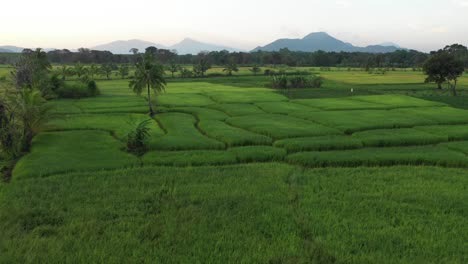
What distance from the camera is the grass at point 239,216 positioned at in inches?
396

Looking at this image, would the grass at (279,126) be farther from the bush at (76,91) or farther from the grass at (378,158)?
the bush at (76,91)

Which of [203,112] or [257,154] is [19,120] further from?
[203,112]

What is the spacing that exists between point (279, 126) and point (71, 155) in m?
14.1

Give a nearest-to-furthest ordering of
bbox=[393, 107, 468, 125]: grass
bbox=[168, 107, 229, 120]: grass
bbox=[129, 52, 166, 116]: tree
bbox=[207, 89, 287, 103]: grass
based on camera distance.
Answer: bbox=[393, 107, 468, 125]: grass
bbox=[168, 107, 229, 120]: grass
bbox=[129, 52, 166, 116]: tree
bbox=[207, 89, 287, 103]: grass

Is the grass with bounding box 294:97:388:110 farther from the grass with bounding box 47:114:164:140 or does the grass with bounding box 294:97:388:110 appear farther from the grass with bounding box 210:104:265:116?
the grass with bounding box 47:114:164:140

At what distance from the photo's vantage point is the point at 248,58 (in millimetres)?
150250

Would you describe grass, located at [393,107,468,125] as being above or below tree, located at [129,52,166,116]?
below

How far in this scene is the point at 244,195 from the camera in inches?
564

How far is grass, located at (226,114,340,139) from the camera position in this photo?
83.2 ft

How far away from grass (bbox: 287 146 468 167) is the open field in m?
0.07

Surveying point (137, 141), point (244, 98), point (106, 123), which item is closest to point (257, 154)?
point (137, 141)

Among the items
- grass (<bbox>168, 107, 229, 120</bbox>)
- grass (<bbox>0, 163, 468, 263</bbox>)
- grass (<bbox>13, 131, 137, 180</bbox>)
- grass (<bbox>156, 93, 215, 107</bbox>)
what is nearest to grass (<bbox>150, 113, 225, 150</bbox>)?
grass (<bbox>168, 107, 229, 120</bbox>)

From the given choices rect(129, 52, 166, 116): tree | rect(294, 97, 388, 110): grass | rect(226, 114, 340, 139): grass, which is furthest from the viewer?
rect(294, 97, 388, 110): grass

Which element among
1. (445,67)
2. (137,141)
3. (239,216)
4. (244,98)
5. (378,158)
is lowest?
(239,216)
